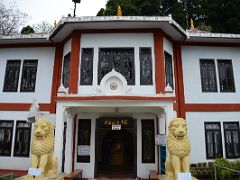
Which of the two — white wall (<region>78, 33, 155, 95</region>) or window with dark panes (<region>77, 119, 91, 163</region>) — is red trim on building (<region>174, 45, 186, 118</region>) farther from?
window with dark panes (<region>77, 119, 91, 163</region>)

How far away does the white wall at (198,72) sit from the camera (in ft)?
38.2

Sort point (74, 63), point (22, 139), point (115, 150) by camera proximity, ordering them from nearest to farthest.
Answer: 1. point (74, 63)
2. point (22, 139)
3. point (115, 150)

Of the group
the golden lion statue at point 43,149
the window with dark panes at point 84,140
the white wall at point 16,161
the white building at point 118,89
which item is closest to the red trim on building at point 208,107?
the white building at point 118,89

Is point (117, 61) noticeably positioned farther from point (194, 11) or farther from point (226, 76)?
point (194, 11)

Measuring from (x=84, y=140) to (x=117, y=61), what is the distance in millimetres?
3816

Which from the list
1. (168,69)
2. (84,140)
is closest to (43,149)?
(84,140)

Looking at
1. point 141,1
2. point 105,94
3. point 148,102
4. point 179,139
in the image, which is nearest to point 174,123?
point 179,139

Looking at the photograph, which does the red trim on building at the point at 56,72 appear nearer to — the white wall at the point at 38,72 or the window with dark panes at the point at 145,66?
the white wall at the point at 38,72

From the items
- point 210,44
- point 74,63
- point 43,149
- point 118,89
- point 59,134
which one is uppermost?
point 210,44

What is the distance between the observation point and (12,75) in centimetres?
1244

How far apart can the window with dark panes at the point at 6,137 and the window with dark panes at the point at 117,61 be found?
544 centimetres

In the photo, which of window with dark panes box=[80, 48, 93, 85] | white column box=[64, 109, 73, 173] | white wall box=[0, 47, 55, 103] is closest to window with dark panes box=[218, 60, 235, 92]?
window with dark panes box=[80, 48, 93, 85]

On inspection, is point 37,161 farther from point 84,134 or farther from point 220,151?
point 220,151

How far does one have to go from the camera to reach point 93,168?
33.6ft
